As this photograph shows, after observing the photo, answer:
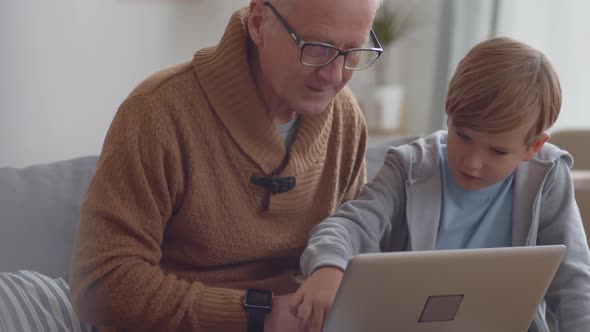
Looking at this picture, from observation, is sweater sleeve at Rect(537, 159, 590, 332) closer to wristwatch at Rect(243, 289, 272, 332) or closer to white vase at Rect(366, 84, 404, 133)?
wristwatch at Rect(243, 289, 272, 332)

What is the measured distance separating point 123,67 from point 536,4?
165 centimetres

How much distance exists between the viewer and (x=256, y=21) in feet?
4.68

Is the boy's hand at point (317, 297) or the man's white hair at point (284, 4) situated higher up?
the man's white hair at point (284, 4)

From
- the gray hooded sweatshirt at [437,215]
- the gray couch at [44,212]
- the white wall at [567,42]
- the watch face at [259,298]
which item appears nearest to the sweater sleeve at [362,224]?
the gray hooded sweatshirt at [437,215]

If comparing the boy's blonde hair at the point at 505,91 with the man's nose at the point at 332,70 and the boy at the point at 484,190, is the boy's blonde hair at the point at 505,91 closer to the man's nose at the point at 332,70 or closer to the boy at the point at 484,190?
the boy at the point at 484,190

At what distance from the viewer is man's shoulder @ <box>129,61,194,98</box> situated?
1401 mm

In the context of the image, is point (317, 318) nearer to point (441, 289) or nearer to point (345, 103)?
point (441, 289)

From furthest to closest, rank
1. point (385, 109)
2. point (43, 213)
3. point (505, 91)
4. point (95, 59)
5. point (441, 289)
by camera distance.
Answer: point (385, 109) → point (95, 59) → point (43, 213) → point (505, 91) → point (441, 289)

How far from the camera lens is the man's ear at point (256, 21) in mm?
1412

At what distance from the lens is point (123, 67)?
8.62 feet

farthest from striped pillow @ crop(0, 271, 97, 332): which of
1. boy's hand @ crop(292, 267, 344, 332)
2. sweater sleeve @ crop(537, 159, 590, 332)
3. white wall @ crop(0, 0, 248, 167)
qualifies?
sweater sleeve @ crop(537, 159, 590, 332)

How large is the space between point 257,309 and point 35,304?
17.1 inches

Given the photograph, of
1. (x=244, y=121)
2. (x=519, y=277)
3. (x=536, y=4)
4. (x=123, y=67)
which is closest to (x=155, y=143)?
(x=244, y=121)

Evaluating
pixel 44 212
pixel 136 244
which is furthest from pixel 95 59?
pixel 136 244
